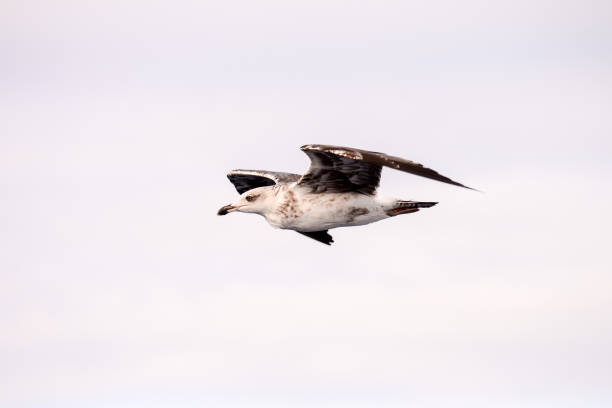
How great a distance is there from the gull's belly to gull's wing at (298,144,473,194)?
9.5 inches

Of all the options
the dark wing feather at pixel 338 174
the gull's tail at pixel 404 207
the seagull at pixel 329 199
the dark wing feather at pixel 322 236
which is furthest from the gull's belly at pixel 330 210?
the dark wing feather at pixel 322 236

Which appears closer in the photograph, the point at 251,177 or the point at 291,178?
the point at 291,178

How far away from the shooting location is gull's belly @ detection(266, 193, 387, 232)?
126 ft

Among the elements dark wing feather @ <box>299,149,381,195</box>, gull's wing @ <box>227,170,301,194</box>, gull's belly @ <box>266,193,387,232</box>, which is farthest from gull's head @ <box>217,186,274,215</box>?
gull's wing @ <box>227,170,301,194</box>

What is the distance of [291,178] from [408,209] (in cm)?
517

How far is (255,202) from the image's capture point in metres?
40.5

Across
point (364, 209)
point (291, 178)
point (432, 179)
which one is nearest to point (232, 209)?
point (291, 178)

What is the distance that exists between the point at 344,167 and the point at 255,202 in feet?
13.5

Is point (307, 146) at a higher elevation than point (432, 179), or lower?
higher

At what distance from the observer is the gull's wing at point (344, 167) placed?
35.1 metres

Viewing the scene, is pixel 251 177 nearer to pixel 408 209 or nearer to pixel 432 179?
pixel 408 209

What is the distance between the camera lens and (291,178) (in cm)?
4216

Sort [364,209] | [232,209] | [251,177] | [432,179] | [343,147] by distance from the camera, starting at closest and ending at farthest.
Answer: [432,179] < [343,147] < [364,209] < [232,209] < [251,177]

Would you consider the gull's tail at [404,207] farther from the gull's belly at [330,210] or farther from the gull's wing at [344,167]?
the gull's wing at [344,167]
